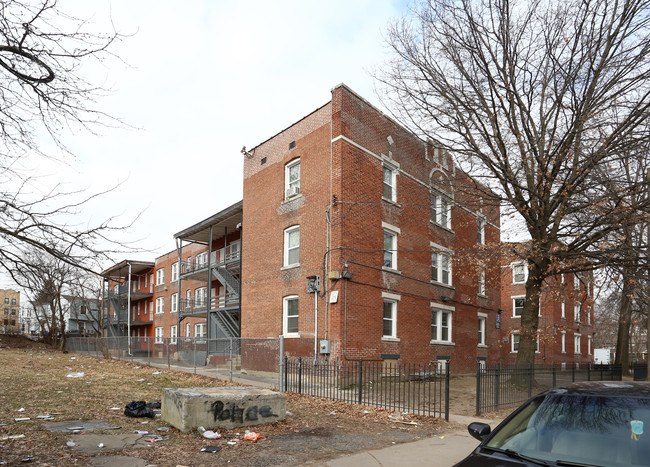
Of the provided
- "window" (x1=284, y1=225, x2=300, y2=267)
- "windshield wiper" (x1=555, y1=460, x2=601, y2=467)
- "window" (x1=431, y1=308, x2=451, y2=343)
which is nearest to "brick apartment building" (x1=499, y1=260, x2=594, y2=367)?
"window" (x1=431, y1=308, x2=451, y2=343)

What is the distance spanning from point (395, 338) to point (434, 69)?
10.5m

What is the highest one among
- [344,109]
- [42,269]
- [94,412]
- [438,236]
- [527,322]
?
[344,109]

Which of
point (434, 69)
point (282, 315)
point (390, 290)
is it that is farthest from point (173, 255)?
point (434, 69)

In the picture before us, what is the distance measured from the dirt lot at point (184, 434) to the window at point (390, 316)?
557 centimetres

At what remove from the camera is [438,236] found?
24797 millimetres

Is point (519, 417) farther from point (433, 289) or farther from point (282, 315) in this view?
point (433, 289)

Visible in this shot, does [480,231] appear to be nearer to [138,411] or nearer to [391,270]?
[391,270]

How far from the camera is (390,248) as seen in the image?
21641 millimetres

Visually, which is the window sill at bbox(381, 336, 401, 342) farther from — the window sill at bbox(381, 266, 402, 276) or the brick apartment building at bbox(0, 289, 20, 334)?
the brick apartment building at bbox(0, 289, 20, 334)

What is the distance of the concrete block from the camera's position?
8.49 meters

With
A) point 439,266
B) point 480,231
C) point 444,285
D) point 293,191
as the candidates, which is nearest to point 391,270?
point 439,266

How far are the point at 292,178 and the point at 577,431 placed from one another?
749 inches

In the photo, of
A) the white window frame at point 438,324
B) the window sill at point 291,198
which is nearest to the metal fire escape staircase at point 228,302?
the window sill at point 291,198

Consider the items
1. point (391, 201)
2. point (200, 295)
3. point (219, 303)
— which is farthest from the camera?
point (200, 295)
